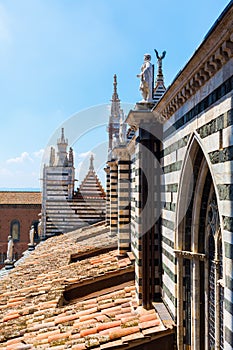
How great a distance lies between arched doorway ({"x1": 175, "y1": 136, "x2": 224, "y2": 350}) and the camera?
494 centimetres

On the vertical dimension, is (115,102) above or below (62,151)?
above

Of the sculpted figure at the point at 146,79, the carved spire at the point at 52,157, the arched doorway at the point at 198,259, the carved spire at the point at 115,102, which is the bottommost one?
the arched doorway at the point at 198,259

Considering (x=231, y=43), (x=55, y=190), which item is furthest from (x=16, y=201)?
(x=231, y=43)

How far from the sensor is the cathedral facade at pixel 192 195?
12.6ft

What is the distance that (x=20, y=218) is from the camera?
38.4 metres

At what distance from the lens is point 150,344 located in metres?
5.76

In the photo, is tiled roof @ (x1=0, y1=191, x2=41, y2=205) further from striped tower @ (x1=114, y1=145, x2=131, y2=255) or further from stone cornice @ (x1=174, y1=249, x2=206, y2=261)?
stone cornice @ (x1=174, y1=249, x2=206, y2=261)

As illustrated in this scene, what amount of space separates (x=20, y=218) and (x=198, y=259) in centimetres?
3459

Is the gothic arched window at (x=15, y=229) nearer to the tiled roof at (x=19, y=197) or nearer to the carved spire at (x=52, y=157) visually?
the tiled roof at (x=19, y=197)

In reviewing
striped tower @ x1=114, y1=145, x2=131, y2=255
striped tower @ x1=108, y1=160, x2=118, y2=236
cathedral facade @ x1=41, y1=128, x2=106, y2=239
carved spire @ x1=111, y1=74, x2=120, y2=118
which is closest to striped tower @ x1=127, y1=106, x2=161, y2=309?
striped tower @ x1=114, y1=145, x2=131, y2=255

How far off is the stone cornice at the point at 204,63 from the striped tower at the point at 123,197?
6.26 m

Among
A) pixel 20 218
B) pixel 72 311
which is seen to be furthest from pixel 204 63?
pixel 20 218

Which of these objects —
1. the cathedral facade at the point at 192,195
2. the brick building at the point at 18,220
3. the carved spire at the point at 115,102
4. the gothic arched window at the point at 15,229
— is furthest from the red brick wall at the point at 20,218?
the cathedral facade at the point at 192,195

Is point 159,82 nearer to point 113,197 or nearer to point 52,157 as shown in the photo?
point 113,197
